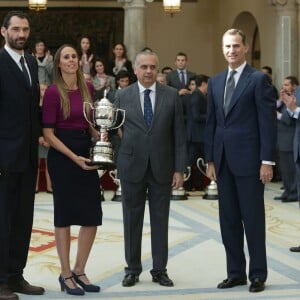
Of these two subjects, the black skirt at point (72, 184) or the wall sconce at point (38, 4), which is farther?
the wall sconce at point (38, 4)

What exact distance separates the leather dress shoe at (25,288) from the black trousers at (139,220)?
0.78 m

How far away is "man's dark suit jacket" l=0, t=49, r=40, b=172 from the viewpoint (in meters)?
6.41

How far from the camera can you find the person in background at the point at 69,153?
21.4ft

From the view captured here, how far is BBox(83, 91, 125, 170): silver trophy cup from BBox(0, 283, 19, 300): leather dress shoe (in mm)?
1148

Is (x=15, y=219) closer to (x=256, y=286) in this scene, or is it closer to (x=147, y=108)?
(x=147, y=108)

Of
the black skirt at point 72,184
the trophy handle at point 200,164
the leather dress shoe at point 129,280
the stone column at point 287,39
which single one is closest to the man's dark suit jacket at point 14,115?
the black skirt at point 72,184

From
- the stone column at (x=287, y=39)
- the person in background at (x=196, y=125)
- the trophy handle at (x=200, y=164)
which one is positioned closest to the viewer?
the trophy handle at (x=200, y=164)

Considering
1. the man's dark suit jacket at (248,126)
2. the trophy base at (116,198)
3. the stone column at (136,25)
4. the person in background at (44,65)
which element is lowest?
the trophy base at (116,198)

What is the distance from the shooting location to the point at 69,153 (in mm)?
6480

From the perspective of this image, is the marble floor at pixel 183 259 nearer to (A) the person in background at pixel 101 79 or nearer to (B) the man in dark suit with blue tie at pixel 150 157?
(B) the man in dark suit with blue tie at pixel 150 157

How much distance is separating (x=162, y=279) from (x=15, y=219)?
1300mm

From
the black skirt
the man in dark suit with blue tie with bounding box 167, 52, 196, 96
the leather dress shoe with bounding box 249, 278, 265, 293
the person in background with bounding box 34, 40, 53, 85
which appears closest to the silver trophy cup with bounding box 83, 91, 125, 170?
the black skirt

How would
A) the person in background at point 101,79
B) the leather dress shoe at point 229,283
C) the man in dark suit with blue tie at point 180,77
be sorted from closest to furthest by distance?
the leather dress shoe at point 229,283
the person in background at point 101,79
the man in dark suit with blue tie at point 180,77

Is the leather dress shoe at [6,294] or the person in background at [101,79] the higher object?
the person in background at [101,79]
